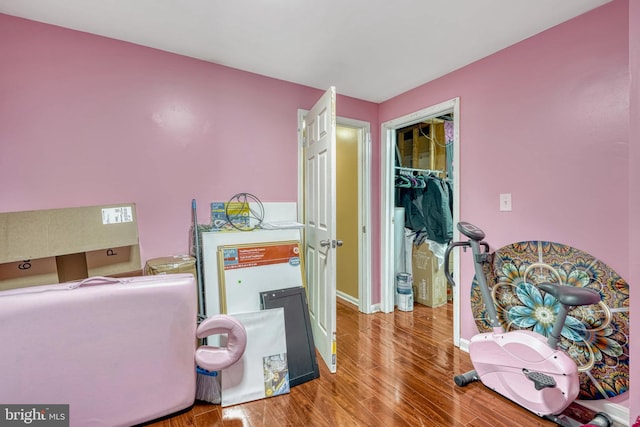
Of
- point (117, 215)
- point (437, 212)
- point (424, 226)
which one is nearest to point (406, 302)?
point (424, 226)

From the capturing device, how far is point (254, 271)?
2.13m

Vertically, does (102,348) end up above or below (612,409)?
above

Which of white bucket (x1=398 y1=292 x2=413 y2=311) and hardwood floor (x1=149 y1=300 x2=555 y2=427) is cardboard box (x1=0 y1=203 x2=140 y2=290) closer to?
hardwood floor (x1=149 y1=300 x2=555 y2=427)

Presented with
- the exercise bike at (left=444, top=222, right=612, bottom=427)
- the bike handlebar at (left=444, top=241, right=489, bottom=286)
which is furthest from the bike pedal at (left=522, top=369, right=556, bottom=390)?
the bike handlebar at (left=444, top=241, right=489, bottom=286)

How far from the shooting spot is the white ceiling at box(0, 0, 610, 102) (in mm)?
1647

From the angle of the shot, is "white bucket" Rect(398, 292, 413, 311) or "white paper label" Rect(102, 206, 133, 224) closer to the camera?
"white paper label" Rect(102, 206, 133, 224)

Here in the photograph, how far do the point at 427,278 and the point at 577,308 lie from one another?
5.70 ft

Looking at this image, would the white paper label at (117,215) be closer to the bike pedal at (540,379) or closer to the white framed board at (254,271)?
the white framed board at (254,271)

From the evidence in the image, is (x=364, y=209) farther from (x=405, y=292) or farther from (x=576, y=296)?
(x=576, y=296)

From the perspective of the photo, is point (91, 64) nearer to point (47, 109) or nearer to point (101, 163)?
point (47, 109)

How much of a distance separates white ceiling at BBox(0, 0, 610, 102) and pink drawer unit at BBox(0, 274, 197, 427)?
1.63 m

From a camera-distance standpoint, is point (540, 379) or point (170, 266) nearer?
point (540, 379)

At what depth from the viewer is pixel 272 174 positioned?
2.61 m

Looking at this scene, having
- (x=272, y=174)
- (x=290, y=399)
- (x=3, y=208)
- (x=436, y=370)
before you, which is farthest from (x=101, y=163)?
(x=436, y=370)
